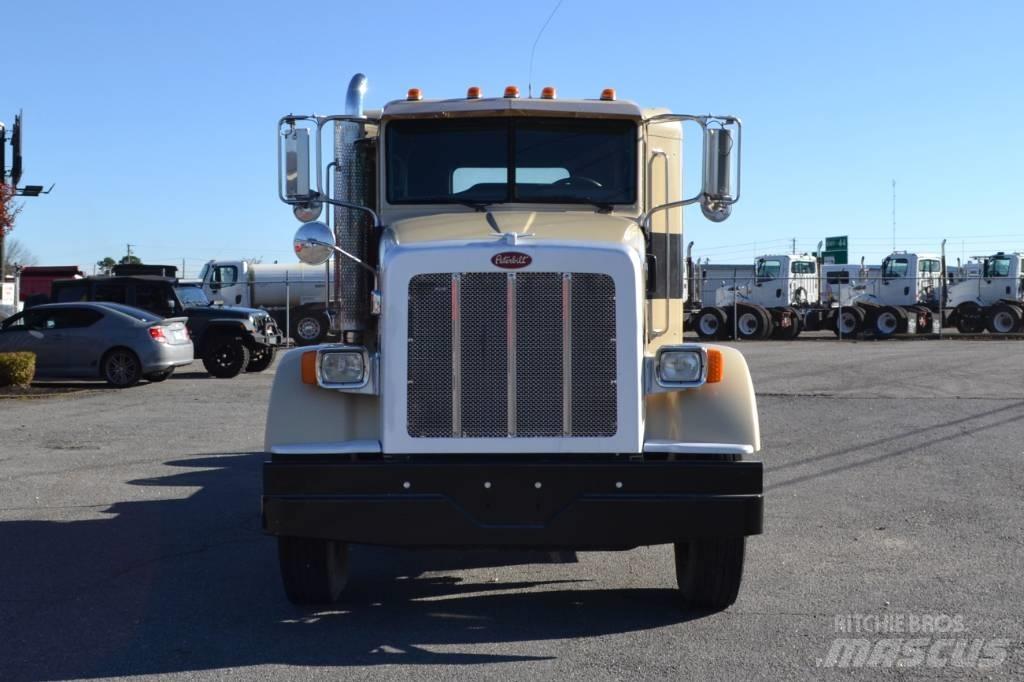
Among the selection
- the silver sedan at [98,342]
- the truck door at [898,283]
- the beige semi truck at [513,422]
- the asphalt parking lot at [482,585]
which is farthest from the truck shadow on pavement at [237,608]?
the truck door at [898,283]

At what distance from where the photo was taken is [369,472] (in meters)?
5.95

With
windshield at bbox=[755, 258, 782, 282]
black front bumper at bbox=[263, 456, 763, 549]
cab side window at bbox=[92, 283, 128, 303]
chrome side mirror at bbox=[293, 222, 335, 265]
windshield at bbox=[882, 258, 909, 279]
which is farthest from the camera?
windshield at bbox=[755, 258, 782, 282]

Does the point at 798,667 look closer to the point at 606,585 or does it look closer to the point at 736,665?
the point at 736,665

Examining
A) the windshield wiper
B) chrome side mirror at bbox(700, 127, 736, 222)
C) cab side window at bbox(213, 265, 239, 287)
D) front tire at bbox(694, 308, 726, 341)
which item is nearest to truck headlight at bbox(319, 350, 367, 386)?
the windshield wiper

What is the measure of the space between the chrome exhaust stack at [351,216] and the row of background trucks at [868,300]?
103 feet

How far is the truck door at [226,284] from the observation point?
37469mm

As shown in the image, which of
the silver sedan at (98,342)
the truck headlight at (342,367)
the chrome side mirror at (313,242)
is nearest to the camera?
the truck headlight at (342,367)

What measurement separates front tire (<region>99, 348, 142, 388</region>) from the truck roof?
574 inches

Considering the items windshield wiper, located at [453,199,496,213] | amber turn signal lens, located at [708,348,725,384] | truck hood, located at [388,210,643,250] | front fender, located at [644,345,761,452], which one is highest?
windshield wiper, located at [453,199,496,213]

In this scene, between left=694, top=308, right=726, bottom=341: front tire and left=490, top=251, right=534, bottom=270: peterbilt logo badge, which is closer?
left=490, top=251, right=534, bottom=270: peterbilt logo badge

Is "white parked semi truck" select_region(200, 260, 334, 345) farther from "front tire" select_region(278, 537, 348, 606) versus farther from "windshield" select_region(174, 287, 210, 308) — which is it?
"front tire" select_region(278, 537, 348, 606)

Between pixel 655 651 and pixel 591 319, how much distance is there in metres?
1.59

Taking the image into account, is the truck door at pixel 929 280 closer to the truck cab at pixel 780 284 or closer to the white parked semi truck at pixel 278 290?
the truck cab at pixel 780 284

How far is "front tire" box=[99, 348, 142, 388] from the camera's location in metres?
21.0
